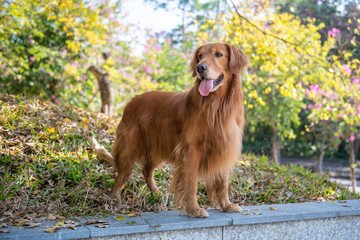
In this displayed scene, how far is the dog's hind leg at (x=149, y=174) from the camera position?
4.28 meters

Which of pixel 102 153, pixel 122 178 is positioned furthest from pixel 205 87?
pixel 102 153

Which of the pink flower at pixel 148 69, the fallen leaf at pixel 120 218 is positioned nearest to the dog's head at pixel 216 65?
the fallen leaf at pixel 120 218

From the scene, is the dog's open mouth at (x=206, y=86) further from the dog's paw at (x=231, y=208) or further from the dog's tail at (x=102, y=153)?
the dog's tail at (x=102, y=153)

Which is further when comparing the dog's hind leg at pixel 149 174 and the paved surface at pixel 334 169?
the paved surface at pixel 334 169

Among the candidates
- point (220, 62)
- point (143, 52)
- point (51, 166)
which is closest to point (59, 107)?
point (51, 166)

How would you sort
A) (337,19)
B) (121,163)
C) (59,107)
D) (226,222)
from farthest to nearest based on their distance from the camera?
1. (337,19)
2. (59,107)
3. (121,163)
4. (226,222)

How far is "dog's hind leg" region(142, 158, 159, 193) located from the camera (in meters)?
4.28

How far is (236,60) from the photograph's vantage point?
3.49 metres

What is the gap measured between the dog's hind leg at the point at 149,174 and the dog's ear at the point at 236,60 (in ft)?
4.94

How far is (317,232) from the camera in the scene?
3811 millimetres

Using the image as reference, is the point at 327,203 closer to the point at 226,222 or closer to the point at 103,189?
the point at 226,222

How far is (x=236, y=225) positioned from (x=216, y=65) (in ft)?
4.84

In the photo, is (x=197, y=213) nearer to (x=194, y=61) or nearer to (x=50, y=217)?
(x=50, y=217)

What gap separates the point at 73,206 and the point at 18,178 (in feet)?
2.31
